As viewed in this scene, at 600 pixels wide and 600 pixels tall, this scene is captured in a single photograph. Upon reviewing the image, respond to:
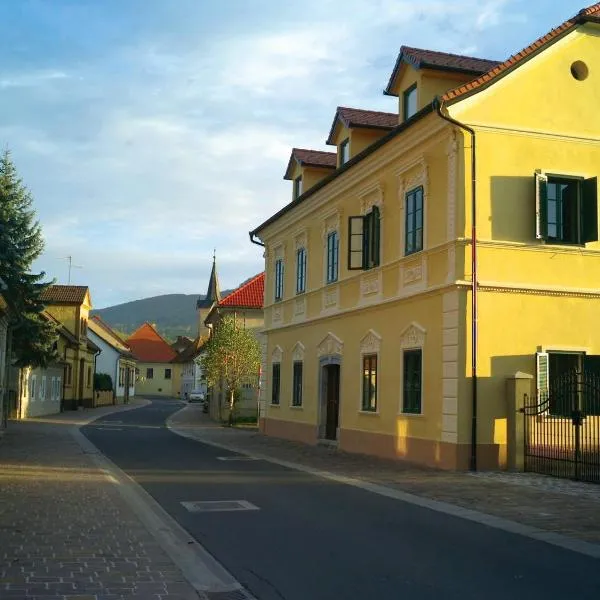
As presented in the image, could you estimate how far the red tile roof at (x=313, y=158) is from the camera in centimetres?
2936

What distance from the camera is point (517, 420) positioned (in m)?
16.7

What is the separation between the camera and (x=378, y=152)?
2095 centimetres

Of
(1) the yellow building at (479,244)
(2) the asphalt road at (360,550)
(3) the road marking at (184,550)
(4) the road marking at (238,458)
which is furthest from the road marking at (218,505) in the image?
A: (4) the road marking at (238,458)

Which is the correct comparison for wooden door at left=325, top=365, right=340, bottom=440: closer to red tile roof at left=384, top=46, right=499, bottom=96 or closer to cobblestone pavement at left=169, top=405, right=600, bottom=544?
cobblestone pavement at left=169, top=405, right=600, bottom=544

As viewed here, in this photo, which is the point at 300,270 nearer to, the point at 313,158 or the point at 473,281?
the point at 313,158

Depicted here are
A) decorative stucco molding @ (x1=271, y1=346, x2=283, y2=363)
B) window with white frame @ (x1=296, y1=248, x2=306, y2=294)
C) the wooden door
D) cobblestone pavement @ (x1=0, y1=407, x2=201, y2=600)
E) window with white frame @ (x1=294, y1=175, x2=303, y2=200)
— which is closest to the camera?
cobblestone pavement @ (x1=0, y1=407, x2=201, y2=600)

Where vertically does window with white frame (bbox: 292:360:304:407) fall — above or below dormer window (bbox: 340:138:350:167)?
below

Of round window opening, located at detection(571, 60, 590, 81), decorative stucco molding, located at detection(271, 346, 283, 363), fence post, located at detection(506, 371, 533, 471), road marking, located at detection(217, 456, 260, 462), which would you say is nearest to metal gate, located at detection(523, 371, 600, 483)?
fence post, located at detection(506, 371, 533, 471)

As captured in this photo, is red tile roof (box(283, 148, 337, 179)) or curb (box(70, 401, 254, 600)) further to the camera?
red tile roof (box(283, 148, 337, 179))

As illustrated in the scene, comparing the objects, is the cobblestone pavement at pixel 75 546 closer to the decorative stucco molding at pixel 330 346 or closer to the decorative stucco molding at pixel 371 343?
the decorative stucco molding at pixel 371 343

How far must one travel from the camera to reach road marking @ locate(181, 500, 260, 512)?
11.6 metres

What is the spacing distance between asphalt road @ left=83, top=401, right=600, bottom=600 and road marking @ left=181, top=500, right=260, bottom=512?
17 cm

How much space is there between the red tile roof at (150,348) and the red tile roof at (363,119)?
103 metres

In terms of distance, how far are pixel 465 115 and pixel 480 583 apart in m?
12.6
